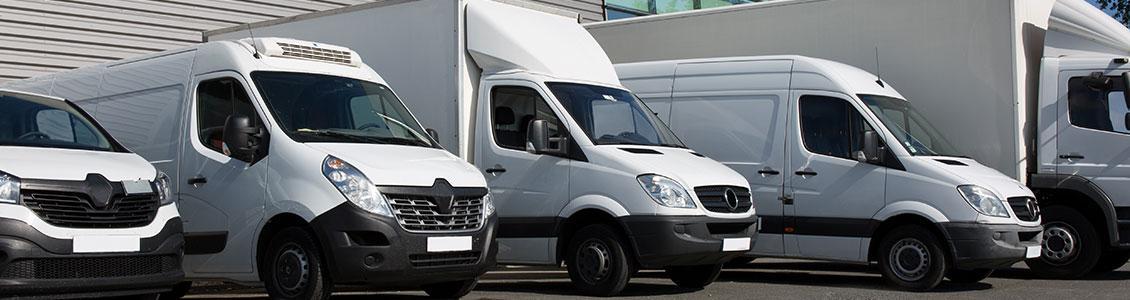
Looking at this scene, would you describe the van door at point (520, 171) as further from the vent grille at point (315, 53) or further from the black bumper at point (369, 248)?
the black bumper at point (369, 248)

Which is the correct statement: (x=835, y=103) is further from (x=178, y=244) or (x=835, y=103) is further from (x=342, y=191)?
(x=178, y=244)

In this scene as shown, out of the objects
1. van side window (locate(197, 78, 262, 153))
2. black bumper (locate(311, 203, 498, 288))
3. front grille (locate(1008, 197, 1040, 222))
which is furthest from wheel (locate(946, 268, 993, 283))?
van side window (locate(197, 78, 262, 153))

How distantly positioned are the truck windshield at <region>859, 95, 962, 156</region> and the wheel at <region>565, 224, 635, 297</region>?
9.74 feet

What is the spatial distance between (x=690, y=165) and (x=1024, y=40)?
428 centimetres

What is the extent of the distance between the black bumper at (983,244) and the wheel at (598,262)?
2.82 meters

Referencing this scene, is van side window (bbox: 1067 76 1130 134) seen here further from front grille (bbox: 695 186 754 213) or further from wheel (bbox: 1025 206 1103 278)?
front grille (bbox: 695 186 754 213)

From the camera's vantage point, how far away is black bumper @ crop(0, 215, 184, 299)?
23.8 feet

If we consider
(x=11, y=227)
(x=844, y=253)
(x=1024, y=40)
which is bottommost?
(x=844, y=253)

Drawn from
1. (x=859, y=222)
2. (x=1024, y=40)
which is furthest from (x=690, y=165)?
(x=1024, y=40)

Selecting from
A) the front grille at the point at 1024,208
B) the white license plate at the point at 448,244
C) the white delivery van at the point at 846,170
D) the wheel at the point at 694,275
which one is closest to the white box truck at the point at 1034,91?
the white delivery van at the point at 846,170

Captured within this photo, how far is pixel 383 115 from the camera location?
10.0 m

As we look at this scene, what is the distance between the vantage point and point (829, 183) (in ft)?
39.8

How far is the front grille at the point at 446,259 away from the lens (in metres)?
8.90

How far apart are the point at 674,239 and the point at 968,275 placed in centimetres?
344
